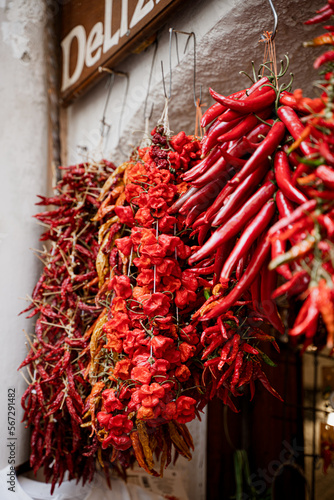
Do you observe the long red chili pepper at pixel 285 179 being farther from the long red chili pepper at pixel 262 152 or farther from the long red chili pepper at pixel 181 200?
the long red chili pepper at pixel 181 200

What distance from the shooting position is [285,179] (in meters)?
0.84

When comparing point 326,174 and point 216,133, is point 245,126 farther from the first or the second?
point 326,174

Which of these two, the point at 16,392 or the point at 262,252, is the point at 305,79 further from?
the point at 16,392

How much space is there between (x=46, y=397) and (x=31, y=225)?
2.31 ft

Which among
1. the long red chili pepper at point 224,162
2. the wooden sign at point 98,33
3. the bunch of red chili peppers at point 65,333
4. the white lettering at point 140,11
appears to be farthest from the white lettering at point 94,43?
the long red chili pepper at point 224,162

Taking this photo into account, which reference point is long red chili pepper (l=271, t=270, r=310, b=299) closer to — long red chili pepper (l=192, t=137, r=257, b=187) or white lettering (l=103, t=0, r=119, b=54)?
long red chili pepper (l=192, t=137, r=257, b=187)

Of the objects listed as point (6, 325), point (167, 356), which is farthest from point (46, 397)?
point (167, 356)

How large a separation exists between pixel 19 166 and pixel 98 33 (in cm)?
66

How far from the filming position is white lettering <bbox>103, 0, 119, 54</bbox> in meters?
1.76

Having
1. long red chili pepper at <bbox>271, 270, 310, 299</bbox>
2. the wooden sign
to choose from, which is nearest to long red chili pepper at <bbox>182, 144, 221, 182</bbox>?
long red chili pepper at <bbox>271, 270, 310, 299</bbox>

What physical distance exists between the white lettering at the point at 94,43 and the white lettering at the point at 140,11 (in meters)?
0.25

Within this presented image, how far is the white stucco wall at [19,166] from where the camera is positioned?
1741mm

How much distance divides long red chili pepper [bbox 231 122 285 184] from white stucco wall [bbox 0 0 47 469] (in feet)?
3.91

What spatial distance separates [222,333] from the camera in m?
1.03
